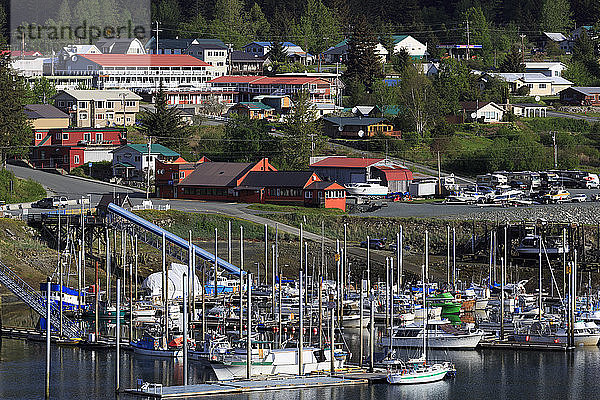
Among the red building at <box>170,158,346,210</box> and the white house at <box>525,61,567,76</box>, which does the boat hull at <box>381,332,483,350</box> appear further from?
the white house at <box>525,61,567,76</box>

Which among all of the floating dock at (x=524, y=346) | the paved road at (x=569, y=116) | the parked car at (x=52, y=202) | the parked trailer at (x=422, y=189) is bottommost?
the floating dock at (x=524, y=346)

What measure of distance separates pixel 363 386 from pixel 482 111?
59198 mm

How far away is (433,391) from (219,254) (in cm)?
2340

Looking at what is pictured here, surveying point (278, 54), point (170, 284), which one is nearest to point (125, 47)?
point (278, 54)

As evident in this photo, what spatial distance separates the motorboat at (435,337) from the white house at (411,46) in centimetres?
8320

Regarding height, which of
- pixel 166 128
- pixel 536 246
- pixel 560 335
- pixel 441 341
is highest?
pixel 166 128

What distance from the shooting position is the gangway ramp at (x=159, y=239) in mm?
55438

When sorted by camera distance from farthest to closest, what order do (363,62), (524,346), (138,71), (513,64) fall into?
(513,64) → (363,62) → (138,71) → (524,346)

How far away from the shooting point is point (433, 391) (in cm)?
3897

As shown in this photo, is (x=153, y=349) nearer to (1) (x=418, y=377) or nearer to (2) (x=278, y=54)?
(1) (x=418, y=377)

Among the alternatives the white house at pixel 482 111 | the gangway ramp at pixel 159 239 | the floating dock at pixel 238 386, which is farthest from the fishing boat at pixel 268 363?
the white house at pixel 482 111

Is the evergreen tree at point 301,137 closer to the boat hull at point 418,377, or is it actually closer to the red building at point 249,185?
the red building at point 249,185

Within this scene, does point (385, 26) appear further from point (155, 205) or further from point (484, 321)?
point (484, 321)

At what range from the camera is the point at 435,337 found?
45500 mm
